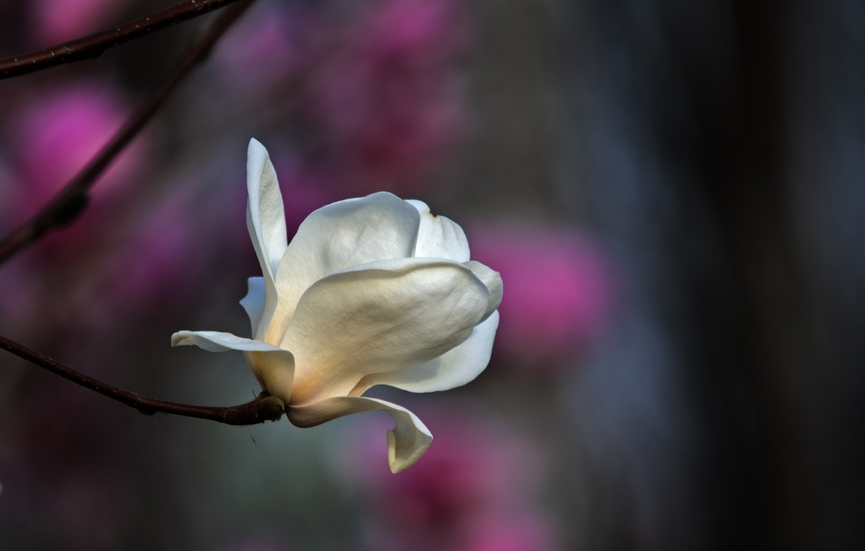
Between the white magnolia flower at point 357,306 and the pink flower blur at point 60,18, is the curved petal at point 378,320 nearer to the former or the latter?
the white magnolia flower at point 357,306

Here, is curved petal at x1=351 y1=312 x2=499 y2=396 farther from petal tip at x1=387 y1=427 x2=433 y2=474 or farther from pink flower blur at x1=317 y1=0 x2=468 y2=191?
pink flower blur at x1=317 y1=0 x2=468 y2=191

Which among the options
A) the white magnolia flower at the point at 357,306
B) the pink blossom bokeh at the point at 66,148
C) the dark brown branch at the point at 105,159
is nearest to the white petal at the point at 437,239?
the white magnolia flower at the point at 357,306

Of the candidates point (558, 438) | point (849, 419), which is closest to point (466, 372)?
point (558, 438)

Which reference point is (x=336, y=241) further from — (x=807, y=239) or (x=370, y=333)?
(x=807, y=239)

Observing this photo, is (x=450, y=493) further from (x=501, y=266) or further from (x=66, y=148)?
(x=66, y=148)

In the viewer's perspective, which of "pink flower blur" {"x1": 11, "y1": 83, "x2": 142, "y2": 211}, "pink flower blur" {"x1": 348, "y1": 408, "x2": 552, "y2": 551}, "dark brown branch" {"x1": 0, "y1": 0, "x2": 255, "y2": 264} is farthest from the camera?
"pink flower blur" {"x1": 348, "y1": 408, "x2": 552, "y2": 551}

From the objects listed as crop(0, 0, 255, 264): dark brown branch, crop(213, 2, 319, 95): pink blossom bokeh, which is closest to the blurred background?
crop(213, 2, 319, 95): pink blossom bokeh
